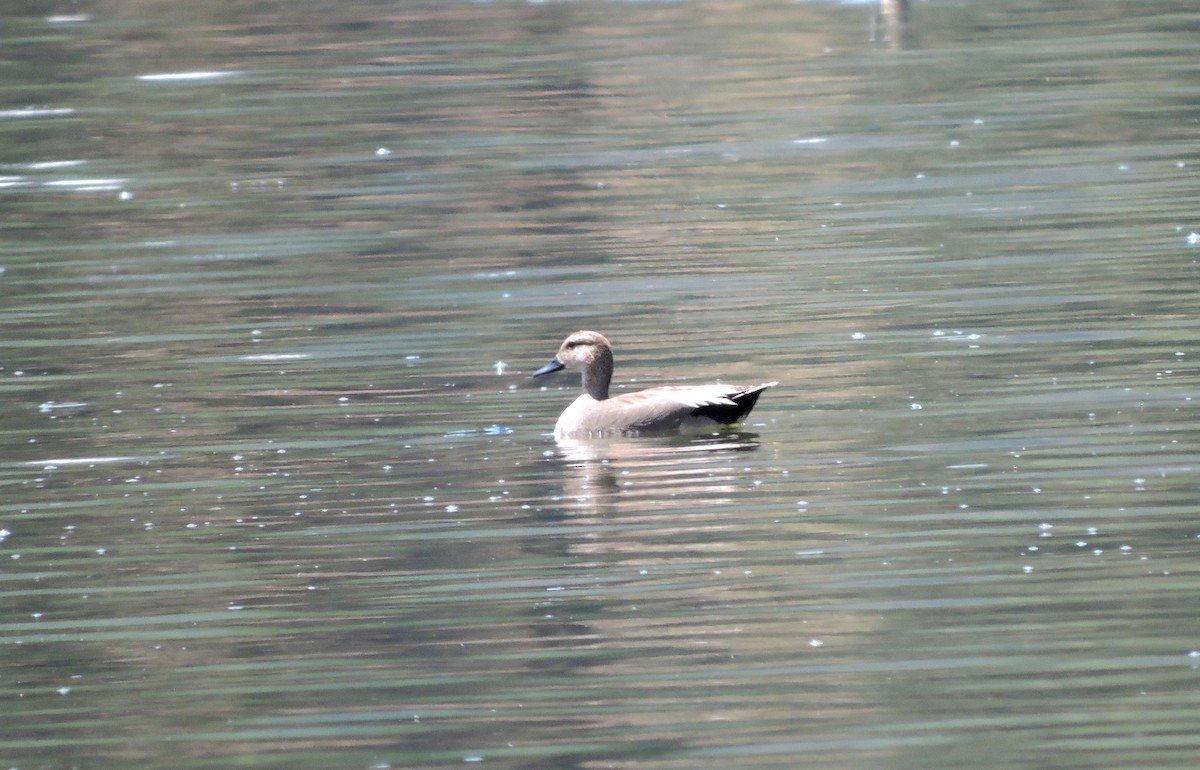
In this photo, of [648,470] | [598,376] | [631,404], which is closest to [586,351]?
[598,376]

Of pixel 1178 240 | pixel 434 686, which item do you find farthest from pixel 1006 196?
pixel 434 686

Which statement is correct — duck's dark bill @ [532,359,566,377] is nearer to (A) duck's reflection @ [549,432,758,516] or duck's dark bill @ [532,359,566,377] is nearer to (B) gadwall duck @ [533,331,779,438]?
(B) gadwall duck @ [533,331,779,438]

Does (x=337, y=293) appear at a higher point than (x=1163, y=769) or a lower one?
lower

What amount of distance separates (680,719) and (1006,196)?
12155 mm

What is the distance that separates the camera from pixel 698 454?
1241 centimetres

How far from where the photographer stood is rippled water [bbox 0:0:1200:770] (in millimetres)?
8430

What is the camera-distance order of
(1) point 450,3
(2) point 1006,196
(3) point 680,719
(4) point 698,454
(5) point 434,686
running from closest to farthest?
(3) point 680,719
(5) point 434,686
(4) point 698,454
(2) point 1006,196
(1) point 450,3

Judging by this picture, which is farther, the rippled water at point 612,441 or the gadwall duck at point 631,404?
the gadwall duck at point 631,404

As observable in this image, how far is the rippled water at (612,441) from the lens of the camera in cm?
843

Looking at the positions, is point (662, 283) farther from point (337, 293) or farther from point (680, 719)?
point (680, 719)

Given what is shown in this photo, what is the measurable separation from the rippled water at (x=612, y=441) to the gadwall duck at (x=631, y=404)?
201 mm

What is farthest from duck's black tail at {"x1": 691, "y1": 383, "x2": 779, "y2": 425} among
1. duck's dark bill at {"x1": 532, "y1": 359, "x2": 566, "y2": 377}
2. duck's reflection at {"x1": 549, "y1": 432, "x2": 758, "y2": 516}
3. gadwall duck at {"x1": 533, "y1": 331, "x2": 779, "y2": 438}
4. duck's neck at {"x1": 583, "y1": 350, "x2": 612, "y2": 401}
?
duck's dark bill at {"x1": 532, "y1": 359, "x2": 566, "y2": 377}

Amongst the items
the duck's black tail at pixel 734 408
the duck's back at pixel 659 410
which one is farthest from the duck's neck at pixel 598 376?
the duck's black tail at pixel 734 408

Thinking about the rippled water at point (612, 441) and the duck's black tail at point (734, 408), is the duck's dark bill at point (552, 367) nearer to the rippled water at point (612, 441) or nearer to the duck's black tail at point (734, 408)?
the rippled water at point (612, 441)
